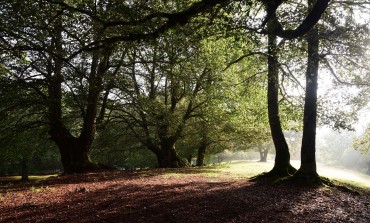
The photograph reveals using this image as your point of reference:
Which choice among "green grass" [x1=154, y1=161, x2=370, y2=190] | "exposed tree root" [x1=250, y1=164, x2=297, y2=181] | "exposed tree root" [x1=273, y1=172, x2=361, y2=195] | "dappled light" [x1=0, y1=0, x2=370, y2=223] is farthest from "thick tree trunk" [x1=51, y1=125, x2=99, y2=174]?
"exposed tree root" [x1=273, y1=172, x2=361, y2=195]

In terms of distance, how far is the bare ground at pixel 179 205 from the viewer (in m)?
7.82

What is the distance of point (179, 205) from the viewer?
911 centimetres

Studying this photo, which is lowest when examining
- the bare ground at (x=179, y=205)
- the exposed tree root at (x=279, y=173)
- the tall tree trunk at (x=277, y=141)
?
the bare ground at (x=179, y=205)

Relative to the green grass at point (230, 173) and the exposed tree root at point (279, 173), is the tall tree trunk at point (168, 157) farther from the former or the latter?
the exposed tree root at point (279, 173)

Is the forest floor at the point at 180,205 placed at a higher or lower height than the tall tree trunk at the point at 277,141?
lower

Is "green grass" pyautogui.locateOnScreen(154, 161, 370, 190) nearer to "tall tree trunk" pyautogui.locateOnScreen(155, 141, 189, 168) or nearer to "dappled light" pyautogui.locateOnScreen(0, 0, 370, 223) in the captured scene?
"dappled light" pyautogui.locateOnScreen(0, 0, 370, 223)

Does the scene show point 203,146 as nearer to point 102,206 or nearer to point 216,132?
point 216,132

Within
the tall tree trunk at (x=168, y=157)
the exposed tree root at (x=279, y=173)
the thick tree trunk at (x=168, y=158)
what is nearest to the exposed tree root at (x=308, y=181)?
the exposed tree root at (x=279, y=173)

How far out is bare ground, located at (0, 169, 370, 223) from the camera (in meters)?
7.82

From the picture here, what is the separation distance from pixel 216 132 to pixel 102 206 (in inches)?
831

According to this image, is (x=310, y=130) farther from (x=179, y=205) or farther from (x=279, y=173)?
(x=179, y=205)

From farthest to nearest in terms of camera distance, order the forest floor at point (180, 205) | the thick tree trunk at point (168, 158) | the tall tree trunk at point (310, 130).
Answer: the thick tree trunk at point (168, 158)
the tall tree trunk at point (310, 130)
the forest floor at point (180, 205)

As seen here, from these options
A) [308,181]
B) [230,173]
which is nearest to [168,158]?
[230,173]

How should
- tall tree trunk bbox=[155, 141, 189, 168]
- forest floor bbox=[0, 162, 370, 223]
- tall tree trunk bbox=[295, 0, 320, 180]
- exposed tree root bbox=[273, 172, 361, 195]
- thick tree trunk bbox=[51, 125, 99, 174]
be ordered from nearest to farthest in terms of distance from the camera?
forest floor bbox=[0, 162, 370, 223] → exposed tree root bbox=[273, 172, 361, 195] → tall tree trunk bbox=[295, 0, 320, 180] → thick tree trunk bbox=[51, 125, 99, 174] → tall tree trunk bbox=[155, 141, 189, 168]
